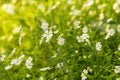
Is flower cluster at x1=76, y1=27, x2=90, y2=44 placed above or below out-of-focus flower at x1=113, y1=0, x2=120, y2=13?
below

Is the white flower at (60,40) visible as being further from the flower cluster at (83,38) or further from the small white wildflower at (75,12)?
the small white wildflower at (75,12)

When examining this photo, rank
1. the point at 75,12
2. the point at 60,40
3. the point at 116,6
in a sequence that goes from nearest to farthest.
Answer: the point at 60,40 < the point at 116,6 < the point at 75,12

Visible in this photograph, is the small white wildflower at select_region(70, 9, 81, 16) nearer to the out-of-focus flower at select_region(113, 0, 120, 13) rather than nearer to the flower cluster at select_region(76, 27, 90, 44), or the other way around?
the out-of-focus flower at select_region(113, 0, 120, 13)

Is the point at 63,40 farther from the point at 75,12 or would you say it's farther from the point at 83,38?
the point at 75,12

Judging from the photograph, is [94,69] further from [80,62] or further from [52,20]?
[52,20]

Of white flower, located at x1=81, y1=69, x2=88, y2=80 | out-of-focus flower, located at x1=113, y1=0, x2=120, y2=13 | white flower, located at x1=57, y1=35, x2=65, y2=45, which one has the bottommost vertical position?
white flower, located at x1=81, y1=69, x2=88, y2=80

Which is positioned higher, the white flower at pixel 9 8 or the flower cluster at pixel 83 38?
the white flower at pixel 9 8

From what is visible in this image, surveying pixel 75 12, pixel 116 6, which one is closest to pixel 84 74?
pixel 116 6

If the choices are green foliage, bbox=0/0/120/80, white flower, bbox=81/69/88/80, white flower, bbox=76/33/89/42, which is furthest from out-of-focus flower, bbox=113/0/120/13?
white flower, bbox=81/69/88/80

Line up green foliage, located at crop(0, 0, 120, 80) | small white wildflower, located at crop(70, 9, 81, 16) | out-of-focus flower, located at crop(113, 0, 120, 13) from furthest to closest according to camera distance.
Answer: small white wildflower, located at crop(70, 9, 81, 16), out-of-focus flower, located at crop(113, 0, 120, 13), green foliage, located at crop(0, 0, 120, 80)

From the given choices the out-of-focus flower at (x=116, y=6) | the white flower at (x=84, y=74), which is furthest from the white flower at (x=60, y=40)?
the out-of-focus flower at (x=116, y=6)

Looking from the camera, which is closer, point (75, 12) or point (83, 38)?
point (83, 38)
